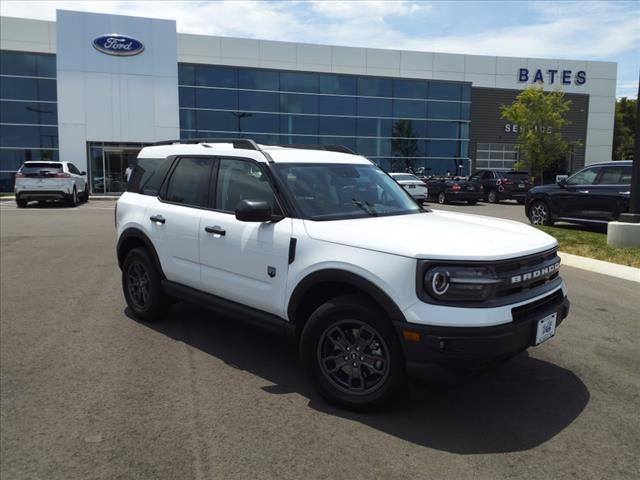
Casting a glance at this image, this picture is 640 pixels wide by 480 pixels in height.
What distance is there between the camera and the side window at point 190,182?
505cm

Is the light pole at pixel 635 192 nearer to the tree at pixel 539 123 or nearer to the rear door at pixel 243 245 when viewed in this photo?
the rear door at pixel 243 245

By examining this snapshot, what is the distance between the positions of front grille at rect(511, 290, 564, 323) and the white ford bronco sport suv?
0.04 ft

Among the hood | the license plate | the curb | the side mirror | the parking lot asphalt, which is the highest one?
the side mirror

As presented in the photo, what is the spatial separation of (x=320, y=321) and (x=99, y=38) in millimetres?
32224

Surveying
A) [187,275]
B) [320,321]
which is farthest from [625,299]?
[187,275]

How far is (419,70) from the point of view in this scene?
3678cm

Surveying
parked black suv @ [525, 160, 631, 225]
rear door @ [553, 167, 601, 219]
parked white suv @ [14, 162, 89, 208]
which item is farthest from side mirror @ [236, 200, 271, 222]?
parked white suv @ [14, 162, 89, 208]

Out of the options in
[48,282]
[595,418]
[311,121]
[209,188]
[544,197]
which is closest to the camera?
[595,418]

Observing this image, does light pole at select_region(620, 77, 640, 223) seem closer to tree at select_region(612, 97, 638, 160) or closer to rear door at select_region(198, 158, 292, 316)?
rear door at select_region(198, 158, 292, 316)

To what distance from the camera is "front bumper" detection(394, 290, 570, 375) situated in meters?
3.22

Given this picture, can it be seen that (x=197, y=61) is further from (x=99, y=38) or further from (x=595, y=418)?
(x=595, y=418)

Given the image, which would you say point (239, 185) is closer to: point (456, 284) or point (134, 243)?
point (134, 243)

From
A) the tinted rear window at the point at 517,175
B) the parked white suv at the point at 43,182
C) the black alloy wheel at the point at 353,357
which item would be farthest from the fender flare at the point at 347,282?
the tinted rear window at the point at 517,175

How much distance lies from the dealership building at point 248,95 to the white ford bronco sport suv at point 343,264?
28.4m
